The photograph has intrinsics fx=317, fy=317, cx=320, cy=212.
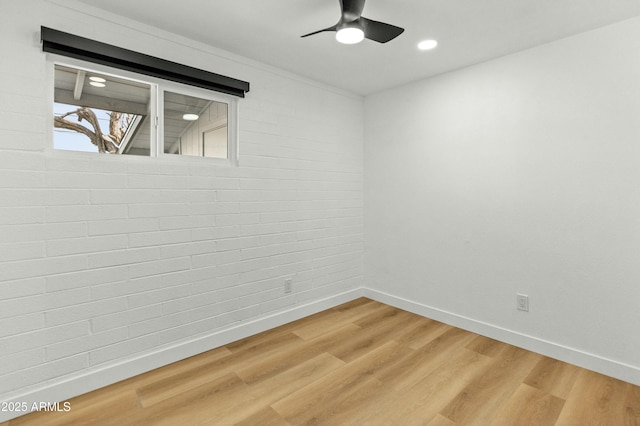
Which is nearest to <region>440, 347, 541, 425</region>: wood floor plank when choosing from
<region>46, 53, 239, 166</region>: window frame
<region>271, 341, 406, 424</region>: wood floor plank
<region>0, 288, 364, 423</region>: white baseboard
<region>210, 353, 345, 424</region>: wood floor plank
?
<region>271, 341, 406, 424</region>: wood floor plank

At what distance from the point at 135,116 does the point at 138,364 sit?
6.09ft

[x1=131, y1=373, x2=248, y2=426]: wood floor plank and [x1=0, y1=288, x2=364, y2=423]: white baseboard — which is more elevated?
[x1=0, y1=288, x2=364, y2=423]: white baseboard

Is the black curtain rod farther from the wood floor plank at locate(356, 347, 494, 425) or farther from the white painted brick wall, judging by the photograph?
the wood floor plank at locate(356, 347, 494, 425)

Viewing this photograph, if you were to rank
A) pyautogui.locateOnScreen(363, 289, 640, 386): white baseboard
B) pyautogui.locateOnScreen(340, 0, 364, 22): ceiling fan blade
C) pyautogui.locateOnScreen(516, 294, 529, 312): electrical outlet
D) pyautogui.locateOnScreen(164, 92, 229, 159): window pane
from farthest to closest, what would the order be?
1. pyautogui.locateOnScreen(516, 294, 529, 312): electrical outlet
2. pyautogui.locateOnScreen(164, 92, 229, 159): window pane
3. pyautogui.locateOnScreen(363, 289, 640, 386): white baseboard
4. pyautogui.locateOnScreen(340, 0, 364, 22): ceiling fan blade

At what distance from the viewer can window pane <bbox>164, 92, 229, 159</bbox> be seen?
2.56 metres

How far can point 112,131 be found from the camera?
2.29 metres

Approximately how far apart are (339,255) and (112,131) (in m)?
2.58

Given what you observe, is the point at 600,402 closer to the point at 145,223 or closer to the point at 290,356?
the point at 290,356

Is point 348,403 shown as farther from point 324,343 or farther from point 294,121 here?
point 294,121

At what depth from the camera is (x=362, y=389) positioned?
7.16 feet

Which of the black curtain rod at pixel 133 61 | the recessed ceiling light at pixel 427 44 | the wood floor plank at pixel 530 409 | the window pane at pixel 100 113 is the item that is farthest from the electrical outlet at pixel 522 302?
the window pane at pixel 100 113

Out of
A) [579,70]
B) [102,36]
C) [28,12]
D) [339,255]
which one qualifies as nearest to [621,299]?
[579,70]

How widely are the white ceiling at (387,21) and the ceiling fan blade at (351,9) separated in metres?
0.30

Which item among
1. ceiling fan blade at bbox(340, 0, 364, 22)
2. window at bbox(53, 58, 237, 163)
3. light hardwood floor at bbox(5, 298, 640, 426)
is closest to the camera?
ceiling fan blade at bbox(340, 0, 364, 22)
